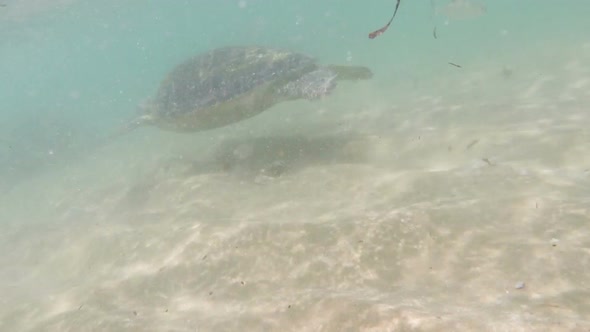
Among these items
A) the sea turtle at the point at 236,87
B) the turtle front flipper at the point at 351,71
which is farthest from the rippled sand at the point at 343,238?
the turtle front flipper at the point at 351,71

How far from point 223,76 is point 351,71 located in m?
3.83

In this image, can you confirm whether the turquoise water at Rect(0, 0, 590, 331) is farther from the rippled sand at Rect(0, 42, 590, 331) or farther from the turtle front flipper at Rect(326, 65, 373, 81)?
the turtle front flipper at Rect(326, 65, 373, 81)

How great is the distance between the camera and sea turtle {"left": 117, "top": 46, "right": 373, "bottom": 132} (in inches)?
374

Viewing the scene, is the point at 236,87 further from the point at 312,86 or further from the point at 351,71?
the point at 351,71

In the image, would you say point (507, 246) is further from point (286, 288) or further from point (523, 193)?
point (286, 288)

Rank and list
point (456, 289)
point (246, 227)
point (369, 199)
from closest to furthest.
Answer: point (456, 289) < point (246, 227) < point (369, 199)

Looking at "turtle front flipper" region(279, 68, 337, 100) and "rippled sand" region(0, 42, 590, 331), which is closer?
"rippled sand" region(0, 42, 590, 331)

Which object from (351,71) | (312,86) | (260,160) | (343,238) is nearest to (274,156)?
(260,160)

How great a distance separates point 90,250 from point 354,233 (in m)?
5.24

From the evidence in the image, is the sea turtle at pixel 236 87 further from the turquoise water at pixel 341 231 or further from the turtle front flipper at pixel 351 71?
the turquoise water at pixel 341 231

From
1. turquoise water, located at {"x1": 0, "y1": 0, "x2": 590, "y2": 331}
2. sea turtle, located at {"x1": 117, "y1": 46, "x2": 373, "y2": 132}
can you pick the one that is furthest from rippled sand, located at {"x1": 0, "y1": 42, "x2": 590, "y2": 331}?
sea turtle, located at {"x1": 117, "y1": 46, "x2": 373, "y2": 132}

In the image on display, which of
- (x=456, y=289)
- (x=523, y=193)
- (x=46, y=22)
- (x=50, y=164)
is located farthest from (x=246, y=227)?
(x=46, y=22)

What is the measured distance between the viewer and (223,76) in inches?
402

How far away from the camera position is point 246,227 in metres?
5.55
